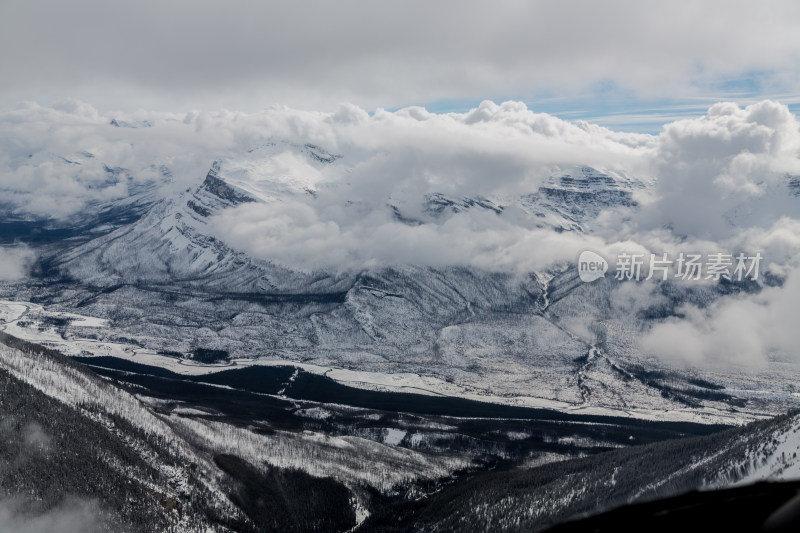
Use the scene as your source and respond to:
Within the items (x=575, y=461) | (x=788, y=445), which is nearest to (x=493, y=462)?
(x=575, y=461)

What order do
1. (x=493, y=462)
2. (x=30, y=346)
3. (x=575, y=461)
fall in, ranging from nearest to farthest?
(x=575, y=461), (x=30, y=346), (x=493, y=462)

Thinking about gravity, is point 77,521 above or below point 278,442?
above

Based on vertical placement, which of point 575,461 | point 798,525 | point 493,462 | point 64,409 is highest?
point 798,525

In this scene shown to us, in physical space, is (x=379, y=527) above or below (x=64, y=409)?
below

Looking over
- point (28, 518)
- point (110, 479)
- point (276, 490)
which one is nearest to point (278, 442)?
point (276, 490)

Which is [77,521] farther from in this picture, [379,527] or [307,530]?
[379,527]

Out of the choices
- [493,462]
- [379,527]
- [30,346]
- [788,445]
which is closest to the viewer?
[788,445]

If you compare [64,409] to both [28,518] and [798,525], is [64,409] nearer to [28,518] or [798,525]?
[28,518]

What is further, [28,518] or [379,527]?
[379,527]

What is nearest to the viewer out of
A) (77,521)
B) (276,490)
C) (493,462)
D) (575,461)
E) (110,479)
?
(77,521)
